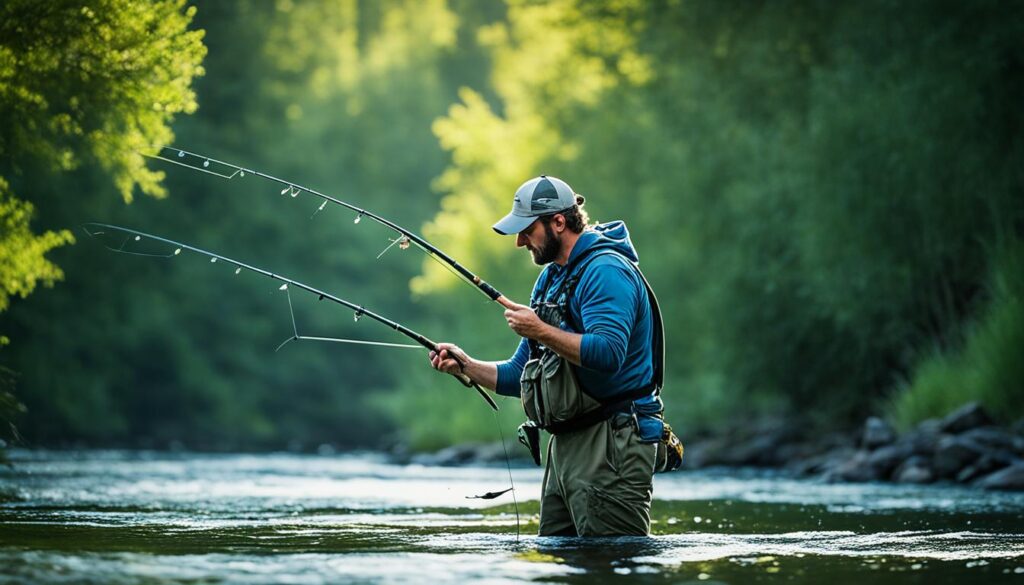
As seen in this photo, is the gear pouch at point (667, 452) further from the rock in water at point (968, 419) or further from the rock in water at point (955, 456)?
the rock in water at point (968, 419)

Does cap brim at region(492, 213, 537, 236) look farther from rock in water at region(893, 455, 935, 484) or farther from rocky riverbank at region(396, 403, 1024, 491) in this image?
rock in water at region(893, 455, 935, 484)

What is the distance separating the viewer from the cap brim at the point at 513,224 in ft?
20.3

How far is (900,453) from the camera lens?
49.4 feet

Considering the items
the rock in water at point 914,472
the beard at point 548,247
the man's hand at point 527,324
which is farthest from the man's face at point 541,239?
the rock in water at point 914,472

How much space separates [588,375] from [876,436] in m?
10.8

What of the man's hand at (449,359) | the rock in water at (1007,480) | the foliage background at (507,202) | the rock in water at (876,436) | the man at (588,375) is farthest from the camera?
the rock in water at (876,436)

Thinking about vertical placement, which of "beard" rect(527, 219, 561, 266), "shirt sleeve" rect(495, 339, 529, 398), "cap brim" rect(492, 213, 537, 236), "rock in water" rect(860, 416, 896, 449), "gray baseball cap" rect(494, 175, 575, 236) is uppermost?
"rock in water" rect(860, 416, 896, 449)

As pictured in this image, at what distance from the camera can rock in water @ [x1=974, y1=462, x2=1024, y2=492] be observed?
40.6 ft

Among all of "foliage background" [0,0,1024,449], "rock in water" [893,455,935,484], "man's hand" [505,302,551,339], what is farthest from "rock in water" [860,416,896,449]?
"man's hand" [505,302,551,339]

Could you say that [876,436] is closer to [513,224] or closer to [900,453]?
[900,453]

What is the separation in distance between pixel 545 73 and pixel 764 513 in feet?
71.7

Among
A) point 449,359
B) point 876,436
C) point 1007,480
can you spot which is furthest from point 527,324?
point 876,436

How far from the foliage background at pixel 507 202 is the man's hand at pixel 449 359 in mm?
3602

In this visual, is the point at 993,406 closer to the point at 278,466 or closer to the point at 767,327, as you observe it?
the point at 767,327
